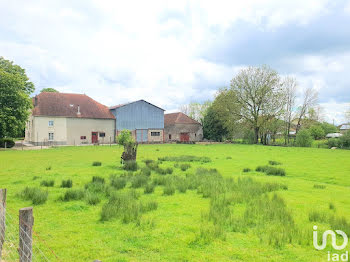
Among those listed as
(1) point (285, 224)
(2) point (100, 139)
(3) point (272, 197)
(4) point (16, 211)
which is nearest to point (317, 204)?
(3) point (272, 197)

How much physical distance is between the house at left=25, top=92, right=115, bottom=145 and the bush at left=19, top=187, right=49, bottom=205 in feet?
133

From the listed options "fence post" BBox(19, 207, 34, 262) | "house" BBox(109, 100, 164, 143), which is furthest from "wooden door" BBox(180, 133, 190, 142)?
"fence post" BBox(19, 207, 34, 262)

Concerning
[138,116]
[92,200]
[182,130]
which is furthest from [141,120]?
[92,200]

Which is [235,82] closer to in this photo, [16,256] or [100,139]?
[100,139]

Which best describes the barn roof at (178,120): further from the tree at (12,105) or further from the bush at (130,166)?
the bush at (130,166)

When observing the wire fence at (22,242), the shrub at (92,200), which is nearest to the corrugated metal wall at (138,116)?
the shrub at (92,200)

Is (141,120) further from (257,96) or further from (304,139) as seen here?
(304,139)

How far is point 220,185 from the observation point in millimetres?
11898

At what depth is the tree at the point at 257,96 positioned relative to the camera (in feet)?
186

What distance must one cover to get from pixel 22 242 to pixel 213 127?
64.3 m

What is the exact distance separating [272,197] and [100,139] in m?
49.4

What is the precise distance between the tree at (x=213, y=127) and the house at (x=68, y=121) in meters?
23.6

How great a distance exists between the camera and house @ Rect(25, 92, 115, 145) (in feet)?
164

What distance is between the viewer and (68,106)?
54.2 m
